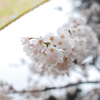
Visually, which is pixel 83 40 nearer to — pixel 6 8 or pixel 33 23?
pixel 33 23

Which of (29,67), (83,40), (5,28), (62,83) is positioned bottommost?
(62,83)

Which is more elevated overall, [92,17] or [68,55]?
[92,17]

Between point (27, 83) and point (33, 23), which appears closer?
point (33, 23)

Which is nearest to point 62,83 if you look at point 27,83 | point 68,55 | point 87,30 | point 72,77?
point 72,77

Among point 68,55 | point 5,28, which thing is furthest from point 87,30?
point 5,28

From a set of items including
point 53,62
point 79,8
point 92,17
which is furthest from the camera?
point 92,17

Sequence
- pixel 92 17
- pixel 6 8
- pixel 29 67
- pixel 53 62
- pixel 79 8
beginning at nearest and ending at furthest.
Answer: pixel 53 62
pixel 6 8
pixel 29 67
pixel 79 8
pixel 92 17

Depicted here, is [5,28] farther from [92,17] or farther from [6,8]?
[92,17]
